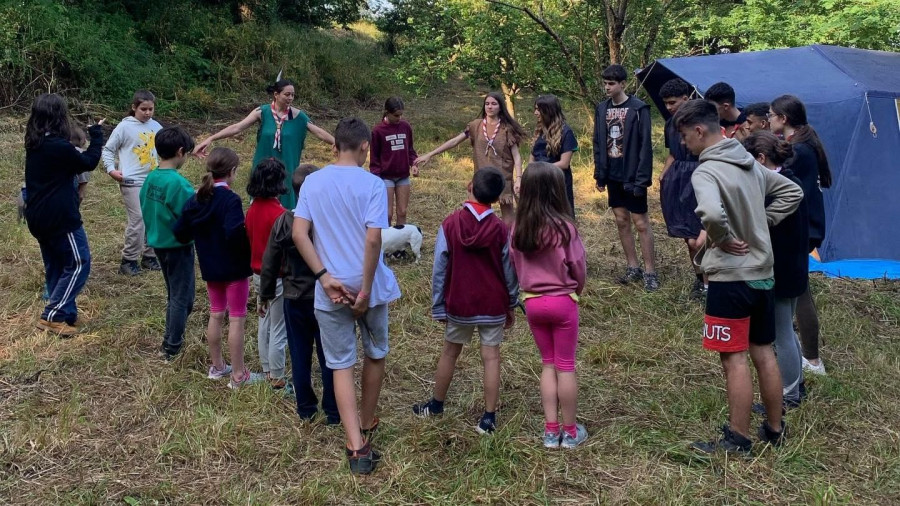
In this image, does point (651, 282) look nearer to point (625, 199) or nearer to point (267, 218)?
point (625, 199)

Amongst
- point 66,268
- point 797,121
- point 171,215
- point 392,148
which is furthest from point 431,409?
point 392,148

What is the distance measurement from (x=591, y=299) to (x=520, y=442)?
240 centimetres

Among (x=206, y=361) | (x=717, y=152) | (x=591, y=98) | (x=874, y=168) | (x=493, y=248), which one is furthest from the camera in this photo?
(x=591, y=98)

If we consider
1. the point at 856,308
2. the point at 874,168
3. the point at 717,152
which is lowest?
the point at 856,308

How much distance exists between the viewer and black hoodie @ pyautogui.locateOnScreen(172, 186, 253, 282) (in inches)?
161

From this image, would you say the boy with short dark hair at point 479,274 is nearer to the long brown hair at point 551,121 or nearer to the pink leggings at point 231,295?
the pink leggings at point 231,295

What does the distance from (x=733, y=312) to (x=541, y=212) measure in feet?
3.15

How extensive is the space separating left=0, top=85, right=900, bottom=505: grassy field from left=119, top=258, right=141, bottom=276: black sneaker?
12.2 inches

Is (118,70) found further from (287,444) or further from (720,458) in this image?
(720,458)

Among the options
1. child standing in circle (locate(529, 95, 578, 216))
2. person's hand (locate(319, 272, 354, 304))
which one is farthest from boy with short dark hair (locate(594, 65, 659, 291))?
person's hand (locate(319, 272, 354, 304))

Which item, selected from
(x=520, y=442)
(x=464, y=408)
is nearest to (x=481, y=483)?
(x=520, y=442)

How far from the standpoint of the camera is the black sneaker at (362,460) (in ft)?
11.1

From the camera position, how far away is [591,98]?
1092cm

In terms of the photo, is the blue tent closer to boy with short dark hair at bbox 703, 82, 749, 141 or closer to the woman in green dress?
boy with short dark hair at bbox 703, 82, 749, 141
